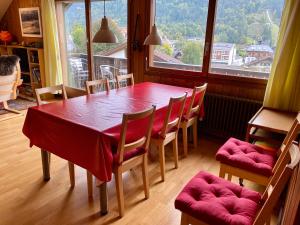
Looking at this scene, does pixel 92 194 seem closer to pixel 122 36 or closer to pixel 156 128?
pixel 156 128

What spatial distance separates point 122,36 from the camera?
4195 mm

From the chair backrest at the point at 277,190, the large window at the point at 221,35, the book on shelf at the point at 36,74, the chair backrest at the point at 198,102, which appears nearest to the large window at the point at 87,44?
the book on shelf at the point at 36,74

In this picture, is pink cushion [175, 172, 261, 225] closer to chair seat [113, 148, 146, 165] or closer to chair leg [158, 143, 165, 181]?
chair seat [113, 148, 146, 165]

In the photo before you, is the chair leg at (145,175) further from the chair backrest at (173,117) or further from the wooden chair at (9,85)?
the wooden chair at (9,85)

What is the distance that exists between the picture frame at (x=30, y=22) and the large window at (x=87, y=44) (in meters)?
0.51

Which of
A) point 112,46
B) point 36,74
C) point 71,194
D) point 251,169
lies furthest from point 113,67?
point 251,169

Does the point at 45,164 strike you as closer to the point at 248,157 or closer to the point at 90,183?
the point at 90,183

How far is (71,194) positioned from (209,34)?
2615 millimetres

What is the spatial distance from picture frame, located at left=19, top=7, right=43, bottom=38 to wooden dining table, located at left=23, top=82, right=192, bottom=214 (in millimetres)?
3554

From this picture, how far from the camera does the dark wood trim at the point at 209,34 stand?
3125mm

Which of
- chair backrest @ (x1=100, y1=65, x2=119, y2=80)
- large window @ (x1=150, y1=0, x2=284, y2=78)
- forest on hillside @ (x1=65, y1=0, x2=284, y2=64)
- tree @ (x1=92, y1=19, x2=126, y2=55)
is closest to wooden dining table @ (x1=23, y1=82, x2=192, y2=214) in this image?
large window @ (x1=150, y1=0, x2=284, y2=78)

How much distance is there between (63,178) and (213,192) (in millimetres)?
1570

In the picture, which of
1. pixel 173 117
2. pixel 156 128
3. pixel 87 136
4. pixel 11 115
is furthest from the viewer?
pixel 11 115

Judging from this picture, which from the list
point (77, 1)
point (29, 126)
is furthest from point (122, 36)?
point (29, 126)
